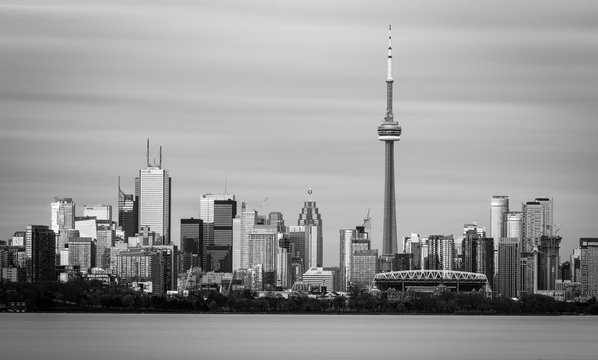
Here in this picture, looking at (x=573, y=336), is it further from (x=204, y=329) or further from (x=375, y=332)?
(x=204, y=329)

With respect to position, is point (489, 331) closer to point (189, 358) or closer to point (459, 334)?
point (459, 334)

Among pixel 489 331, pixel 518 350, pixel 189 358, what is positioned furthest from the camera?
pixel 489 331

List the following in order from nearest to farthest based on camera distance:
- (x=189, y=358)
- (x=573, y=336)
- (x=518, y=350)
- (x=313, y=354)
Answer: (x=189, y=358) < (x=313, y=354) < (x=518, y=350) < (x=573, y=336)

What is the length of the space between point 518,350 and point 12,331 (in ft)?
188

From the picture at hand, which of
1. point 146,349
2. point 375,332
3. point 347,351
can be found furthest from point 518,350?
point 375,332

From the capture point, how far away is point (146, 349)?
13912 centimetres

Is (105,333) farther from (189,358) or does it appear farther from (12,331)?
(189,358)

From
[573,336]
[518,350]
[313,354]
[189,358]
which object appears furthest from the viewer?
[573,336]

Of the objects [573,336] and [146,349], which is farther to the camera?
[573,336]

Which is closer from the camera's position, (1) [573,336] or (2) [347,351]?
(2) [347,351]

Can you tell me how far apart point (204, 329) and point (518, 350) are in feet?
167

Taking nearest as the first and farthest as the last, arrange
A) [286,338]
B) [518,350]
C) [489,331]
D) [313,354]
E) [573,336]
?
[313,354], [518,350], [286,338], [573,336], [489,331]

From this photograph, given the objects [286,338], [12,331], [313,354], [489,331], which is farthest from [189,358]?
[489,331]

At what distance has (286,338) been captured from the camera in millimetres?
167125
